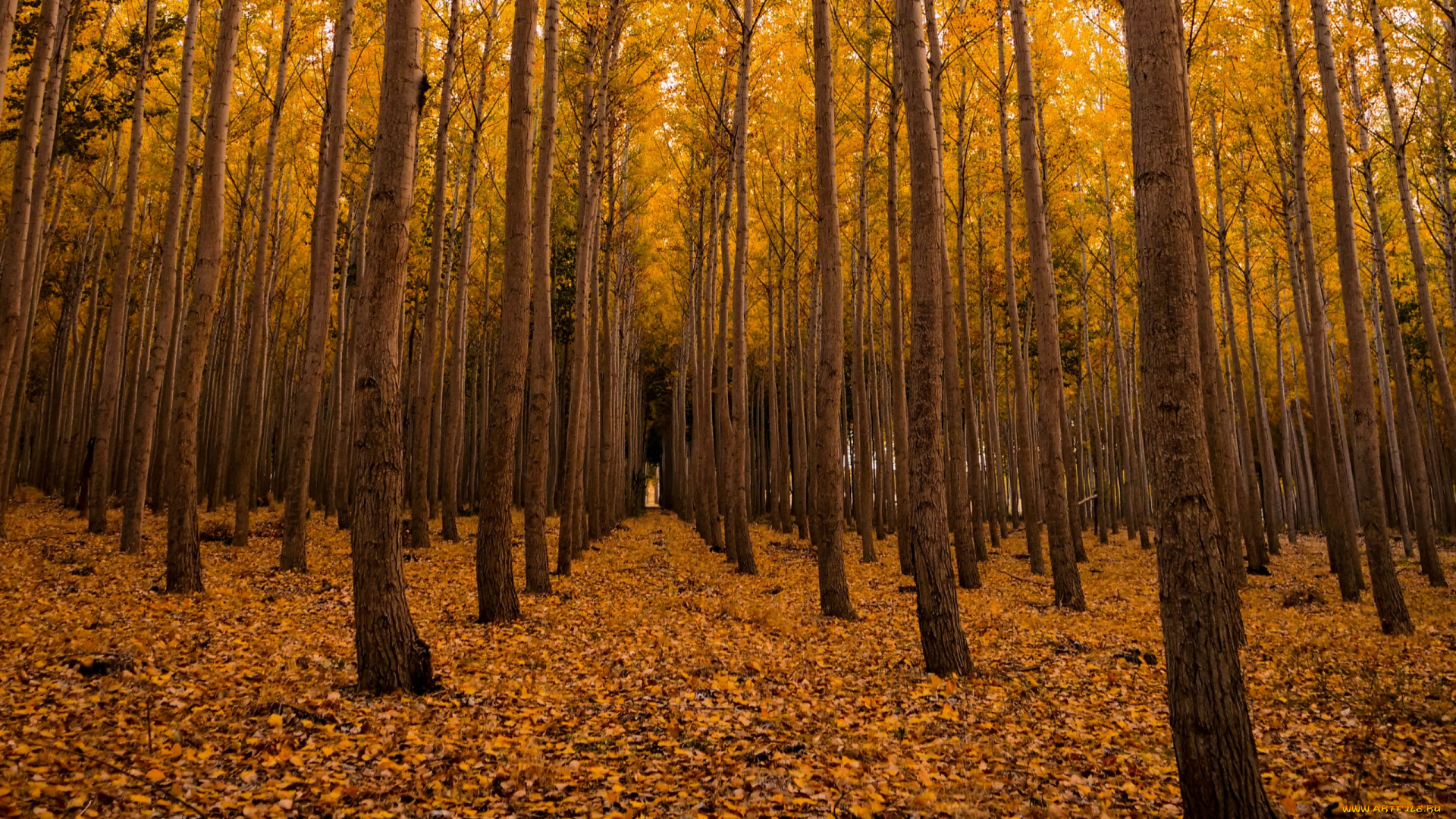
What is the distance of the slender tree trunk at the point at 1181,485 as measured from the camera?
2.73 meters

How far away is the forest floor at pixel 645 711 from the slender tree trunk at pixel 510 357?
46 centimetres

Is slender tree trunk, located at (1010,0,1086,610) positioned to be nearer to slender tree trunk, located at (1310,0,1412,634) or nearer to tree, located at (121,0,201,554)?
slender tree trunk, located at (1310,0,1412,634)

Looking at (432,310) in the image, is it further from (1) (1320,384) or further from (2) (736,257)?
(1) (1320,384)

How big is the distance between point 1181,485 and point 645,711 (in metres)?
3.30

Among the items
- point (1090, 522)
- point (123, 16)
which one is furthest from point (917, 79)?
point (1090, 522)

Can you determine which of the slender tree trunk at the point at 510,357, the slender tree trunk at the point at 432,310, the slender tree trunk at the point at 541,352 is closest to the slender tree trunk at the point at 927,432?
the slender tree trunk at the point at 510,357

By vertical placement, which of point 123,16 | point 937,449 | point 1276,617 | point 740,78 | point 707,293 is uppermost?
point 123,16

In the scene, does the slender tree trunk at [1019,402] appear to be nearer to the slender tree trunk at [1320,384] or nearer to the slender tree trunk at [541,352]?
the slender tree trunk at [1320,384]

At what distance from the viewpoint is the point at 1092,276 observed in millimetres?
20344

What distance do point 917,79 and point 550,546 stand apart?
10.2 metres

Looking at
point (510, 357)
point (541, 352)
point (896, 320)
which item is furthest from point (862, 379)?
point (510, 357)

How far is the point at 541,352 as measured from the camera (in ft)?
27.9

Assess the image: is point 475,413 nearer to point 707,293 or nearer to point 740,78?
point 707,293

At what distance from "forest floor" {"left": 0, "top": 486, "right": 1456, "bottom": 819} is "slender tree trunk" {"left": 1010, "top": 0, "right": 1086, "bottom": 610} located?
0.60 m
